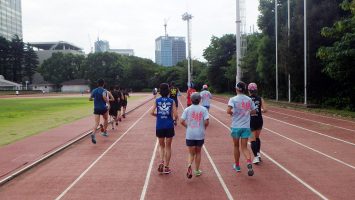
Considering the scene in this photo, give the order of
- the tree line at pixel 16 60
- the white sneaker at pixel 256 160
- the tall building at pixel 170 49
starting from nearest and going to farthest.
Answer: the white sneaker at pixel 256 160, the tree line at pixel 16 60, the tall building at pixel 170 49

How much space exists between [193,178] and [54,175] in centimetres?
286

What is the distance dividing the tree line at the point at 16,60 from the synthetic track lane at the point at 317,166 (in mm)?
103351

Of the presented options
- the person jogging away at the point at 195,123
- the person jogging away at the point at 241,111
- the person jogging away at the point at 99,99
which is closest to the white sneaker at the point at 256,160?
the person jogging away at the point at 241,111

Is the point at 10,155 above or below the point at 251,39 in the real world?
below

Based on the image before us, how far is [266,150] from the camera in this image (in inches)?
456

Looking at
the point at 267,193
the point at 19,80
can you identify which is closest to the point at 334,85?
the point at 267,193

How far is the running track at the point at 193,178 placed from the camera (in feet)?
23.6

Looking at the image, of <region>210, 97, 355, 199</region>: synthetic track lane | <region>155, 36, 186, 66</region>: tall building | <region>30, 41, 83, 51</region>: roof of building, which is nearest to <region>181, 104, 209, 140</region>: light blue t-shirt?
<region>210, 97, 355, 199</region>: synthetic track lane

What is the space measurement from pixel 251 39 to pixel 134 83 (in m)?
53.6

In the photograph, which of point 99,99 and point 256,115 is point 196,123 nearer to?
point 256,115

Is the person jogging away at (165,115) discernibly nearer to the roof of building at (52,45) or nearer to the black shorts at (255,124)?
the black shorts at (255,124)

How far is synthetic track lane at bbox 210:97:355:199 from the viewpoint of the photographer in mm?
7332

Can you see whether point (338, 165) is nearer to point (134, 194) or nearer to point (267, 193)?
point (267, 193)

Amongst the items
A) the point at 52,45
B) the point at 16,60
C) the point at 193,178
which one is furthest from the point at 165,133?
the point at 52,45
